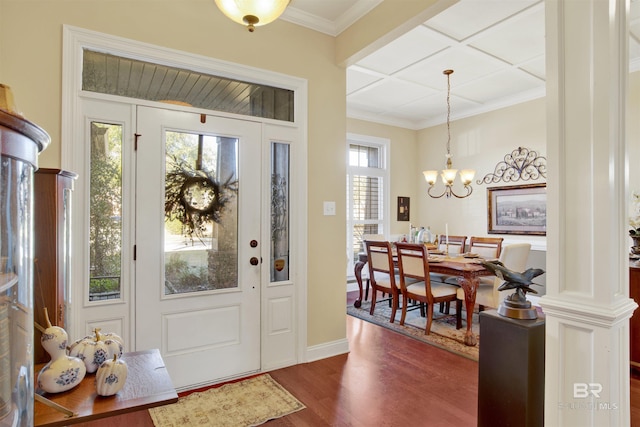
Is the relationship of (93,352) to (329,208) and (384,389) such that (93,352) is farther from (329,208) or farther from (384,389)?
(329,208)

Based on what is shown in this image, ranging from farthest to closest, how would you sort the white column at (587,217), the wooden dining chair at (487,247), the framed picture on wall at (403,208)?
the framed picture on wall at (403,208), the wooden dining chair at (487,247), the white column at (587,217)

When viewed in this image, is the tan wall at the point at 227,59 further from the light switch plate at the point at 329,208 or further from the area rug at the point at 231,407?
the area rug at the point at 231,407

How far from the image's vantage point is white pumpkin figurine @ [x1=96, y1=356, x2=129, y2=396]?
1.15m

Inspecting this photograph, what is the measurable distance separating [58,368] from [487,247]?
4.48 meters

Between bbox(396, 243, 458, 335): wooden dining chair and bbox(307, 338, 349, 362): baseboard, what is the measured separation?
98cm

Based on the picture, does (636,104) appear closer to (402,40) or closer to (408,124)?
(402,40)

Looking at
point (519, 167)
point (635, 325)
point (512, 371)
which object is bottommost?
point (635, 325)

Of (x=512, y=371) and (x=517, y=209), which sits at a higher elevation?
(x=517, y=209)

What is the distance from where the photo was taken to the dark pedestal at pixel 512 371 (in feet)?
4.91

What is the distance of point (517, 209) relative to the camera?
497 centimetres

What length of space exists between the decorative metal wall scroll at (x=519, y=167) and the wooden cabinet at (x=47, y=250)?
201 inches

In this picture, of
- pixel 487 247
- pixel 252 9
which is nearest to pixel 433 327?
pixel 487 247

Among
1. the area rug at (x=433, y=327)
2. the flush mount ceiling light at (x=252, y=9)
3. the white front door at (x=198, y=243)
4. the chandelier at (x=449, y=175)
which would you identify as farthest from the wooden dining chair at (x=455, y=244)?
the flush mount ceiling light at (x=252, y=9)

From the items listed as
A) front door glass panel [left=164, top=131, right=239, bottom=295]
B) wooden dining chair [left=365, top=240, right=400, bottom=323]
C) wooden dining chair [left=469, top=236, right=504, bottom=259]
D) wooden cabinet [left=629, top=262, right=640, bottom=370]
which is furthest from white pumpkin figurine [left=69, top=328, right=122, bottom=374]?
wooden dining chair [left=469, top=236, right=504, bottom=259]
